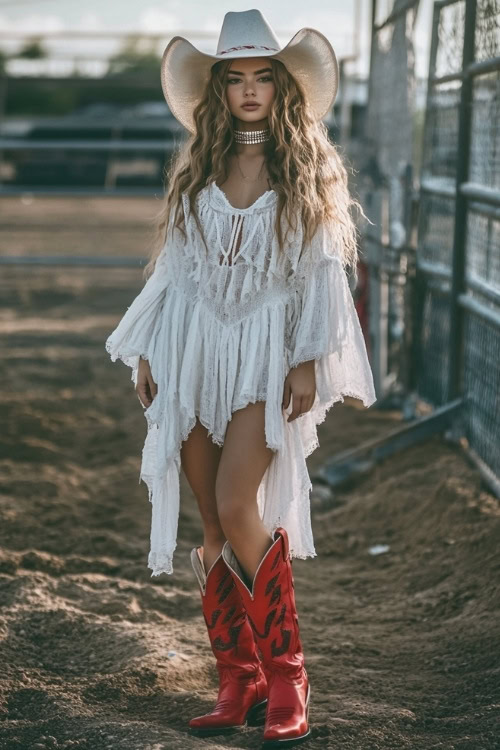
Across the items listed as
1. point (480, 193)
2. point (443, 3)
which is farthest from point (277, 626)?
point (443, 3)

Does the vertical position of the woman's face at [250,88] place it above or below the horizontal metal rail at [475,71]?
below

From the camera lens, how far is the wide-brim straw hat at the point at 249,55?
276 cm

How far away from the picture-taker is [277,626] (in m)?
2.79

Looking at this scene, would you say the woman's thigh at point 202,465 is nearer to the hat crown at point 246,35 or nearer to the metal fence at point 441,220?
the hat crown at point 246,35

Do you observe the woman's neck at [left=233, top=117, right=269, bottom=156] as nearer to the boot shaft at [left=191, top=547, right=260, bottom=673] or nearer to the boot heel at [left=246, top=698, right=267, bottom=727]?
the boot shaft at [left=191, top=547, right=260, bottom=673]

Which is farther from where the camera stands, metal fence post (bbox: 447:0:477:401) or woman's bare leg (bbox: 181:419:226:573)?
metal fence post (bbox: 447:0:477:401)

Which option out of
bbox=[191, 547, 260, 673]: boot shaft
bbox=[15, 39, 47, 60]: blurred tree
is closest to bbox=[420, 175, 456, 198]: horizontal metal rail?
bbox=[191, 547, 260, 673]: boot shaft

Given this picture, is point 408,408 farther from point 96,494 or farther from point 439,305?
point 96,494

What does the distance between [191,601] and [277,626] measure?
3.49 feet

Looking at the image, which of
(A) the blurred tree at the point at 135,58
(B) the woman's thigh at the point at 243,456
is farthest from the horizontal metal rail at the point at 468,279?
(A) the blurred tree at the point at 135,58

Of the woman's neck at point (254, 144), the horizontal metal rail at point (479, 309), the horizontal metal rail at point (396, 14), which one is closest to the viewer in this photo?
the woman's neck at point (254, 144)

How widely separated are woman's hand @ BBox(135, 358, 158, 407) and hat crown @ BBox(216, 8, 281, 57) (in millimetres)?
845

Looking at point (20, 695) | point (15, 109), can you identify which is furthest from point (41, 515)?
point (15, 109)

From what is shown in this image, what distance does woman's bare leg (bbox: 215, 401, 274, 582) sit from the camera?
2723 mm
